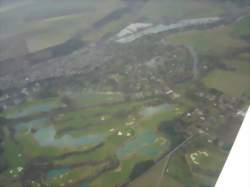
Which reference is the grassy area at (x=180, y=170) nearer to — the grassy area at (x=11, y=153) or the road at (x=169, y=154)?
the road at (x=169, y=154)

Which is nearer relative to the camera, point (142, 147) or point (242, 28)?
point (142, 147)

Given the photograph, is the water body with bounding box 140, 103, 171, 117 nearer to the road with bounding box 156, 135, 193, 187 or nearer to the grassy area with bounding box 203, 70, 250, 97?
the road with bounding box 156, 135, 193, 187

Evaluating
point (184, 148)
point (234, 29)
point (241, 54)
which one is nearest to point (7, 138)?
point (184, 148)

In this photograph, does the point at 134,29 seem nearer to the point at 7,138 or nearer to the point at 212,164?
the point at 7,138

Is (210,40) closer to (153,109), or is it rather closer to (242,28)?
(242,28)

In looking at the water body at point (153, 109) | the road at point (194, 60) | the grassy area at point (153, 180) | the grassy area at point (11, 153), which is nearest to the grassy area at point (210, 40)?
the road at point (194, 60)

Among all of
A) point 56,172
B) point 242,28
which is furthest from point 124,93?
point 242,28
